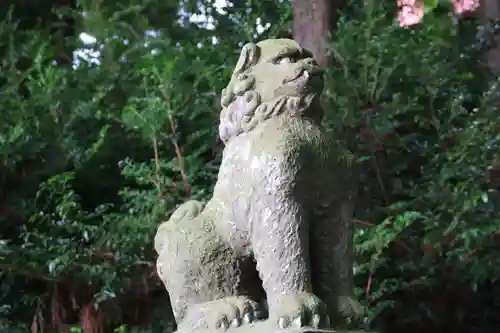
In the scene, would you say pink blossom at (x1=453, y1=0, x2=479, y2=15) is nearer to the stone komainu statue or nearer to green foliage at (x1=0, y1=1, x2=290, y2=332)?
green foliage at (x1=0, y1=1, x2=290, y2=332)

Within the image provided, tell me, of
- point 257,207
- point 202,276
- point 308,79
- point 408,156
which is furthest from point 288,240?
point 408,156

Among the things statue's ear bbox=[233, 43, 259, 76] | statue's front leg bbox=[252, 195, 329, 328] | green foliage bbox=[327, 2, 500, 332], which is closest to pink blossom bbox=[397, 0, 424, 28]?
green foliage bbox=[327, 2, 500, 332]

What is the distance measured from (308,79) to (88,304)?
154 cm

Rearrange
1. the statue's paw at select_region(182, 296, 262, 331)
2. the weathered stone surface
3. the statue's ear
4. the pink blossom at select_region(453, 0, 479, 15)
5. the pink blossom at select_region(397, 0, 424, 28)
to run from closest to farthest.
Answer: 1. the weathered stone surface
2. the statue's paw at select_region(182, 296, 262, 331)
3. the statue's ear
4. the pink blossom at select_region(453, 0, 479, 15)
5. the pink blossom at select_region(397, 0, 424, 28)

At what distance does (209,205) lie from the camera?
1516mm

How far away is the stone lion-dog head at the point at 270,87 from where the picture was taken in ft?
4.67

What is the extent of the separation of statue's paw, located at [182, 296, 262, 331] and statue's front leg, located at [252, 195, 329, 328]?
6cm

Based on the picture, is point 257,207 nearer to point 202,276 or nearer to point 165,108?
point 202,276

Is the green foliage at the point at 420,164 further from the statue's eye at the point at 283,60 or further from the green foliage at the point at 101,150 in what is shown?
the statue's eye at the point at 283,60

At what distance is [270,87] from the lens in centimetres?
144

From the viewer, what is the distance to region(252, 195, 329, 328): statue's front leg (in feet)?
4.34

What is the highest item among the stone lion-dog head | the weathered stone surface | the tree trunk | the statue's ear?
the tree trunk

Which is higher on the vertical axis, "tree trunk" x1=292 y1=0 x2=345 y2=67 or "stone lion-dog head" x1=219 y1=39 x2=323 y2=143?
"tree trunk" x1=292 y1=0 x2=345 y2=67

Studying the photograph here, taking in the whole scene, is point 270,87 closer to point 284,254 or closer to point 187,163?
point 284,254
